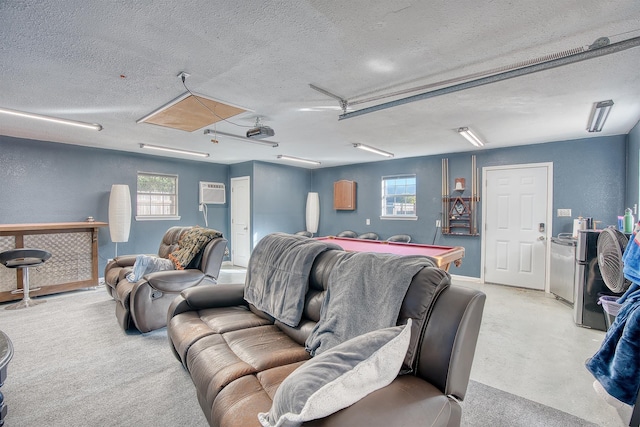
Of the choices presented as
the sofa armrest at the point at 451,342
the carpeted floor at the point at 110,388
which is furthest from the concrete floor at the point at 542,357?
the sofa armrest at the point at 451,342

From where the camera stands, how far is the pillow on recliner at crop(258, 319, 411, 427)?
0.93 metres

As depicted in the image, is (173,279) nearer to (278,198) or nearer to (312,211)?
(278,198)

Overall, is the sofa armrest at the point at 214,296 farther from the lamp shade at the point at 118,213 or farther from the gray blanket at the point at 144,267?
the lamp shade at the point at 118,213

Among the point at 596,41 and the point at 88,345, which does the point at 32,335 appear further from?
the point at 596,41

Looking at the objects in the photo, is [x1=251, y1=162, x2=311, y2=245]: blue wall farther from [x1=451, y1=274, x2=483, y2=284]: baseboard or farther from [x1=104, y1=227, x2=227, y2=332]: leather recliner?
[x1=451, y1=274, x2=483, y2=284]: baseboard

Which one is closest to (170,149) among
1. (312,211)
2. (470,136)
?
(312,211)

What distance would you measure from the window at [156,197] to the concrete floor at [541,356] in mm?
5981

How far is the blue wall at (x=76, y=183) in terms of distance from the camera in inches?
184

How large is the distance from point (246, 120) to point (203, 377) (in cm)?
293

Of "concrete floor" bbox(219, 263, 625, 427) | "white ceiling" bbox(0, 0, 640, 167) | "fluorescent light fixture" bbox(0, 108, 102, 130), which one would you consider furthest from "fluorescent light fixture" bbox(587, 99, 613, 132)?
"fluorescent light fixture" bbox(0, 108, 102, 130)

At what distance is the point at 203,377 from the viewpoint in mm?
1587

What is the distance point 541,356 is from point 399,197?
4220 mm

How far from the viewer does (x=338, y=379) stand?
0.98m

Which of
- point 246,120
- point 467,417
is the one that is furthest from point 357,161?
point 467,417
